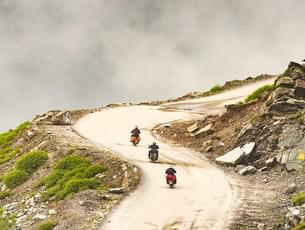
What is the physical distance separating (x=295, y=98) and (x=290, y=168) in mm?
8817

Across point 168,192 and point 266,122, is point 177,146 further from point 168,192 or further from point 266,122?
point 168,192

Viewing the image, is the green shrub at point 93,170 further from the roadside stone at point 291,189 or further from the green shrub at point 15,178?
the roadside stone at point 291,189

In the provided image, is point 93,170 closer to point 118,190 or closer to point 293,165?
point 118,190

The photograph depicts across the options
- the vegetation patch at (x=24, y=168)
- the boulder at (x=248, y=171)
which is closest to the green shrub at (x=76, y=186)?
the vegetation patch at (x=24, y=168)

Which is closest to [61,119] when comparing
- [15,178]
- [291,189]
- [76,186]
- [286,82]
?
[15,178]

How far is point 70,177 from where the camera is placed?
32406mm

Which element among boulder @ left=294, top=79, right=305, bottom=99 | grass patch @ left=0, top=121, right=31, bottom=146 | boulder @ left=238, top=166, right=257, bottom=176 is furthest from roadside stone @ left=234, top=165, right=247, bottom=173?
grass patch @ left=0, top=121, right=31, bottom=146

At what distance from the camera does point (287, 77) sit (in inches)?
1622

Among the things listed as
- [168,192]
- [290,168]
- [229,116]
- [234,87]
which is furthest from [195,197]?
[234,87]

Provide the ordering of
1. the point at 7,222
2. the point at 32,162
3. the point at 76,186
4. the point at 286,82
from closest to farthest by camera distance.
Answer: the point at 7,222 < the point at 76,186 < the point at 32,162 < the point at 286,82

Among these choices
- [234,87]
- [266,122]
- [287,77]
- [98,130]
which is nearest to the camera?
[266,122]

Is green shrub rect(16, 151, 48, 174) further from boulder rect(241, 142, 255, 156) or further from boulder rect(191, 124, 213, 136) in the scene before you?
boulder rect(191, 124, 213, 136)

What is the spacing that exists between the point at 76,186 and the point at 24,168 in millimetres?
8509

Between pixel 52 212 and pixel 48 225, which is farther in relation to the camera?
pixel 52 212
